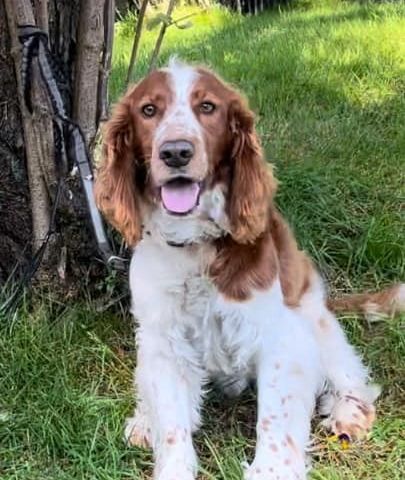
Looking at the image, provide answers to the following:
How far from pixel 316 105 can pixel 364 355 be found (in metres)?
2.94

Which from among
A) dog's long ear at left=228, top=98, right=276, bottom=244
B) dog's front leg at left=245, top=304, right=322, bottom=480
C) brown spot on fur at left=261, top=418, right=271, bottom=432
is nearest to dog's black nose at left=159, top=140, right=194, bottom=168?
dog's long ear at left=228, top=98, right=276, bottom=244

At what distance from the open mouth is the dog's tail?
1.27 meters

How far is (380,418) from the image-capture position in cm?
349

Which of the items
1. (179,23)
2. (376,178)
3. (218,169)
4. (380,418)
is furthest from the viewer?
(376,178)

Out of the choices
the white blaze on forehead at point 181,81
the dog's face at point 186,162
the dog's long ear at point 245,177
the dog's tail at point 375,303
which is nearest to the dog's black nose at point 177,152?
the dog's face at point 186,162

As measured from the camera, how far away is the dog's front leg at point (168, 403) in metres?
3.16

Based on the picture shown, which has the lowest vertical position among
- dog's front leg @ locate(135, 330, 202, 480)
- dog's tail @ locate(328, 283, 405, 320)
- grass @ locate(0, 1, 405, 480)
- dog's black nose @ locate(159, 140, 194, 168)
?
grass @ locate(0, 1, 405, 480)

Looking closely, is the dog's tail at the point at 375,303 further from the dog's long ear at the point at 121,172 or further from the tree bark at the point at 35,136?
the tree bark at the point at 35,136

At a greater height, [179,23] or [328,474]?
[179,23]

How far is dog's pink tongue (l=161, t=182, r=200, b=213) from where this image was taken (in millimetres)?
2938

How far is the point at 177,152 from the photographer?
9.28 ft

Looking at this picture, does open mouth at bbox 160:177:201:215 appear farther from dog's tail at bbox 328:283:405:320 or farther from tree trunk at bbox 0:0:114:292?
dog's tail at bbox 328:283:405:320

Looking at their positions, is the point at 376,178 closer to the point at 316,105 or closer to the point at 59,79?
the point at 316,105

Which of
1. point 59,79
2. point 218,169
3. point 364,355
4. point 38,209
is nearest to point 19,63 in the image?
point 59,79
